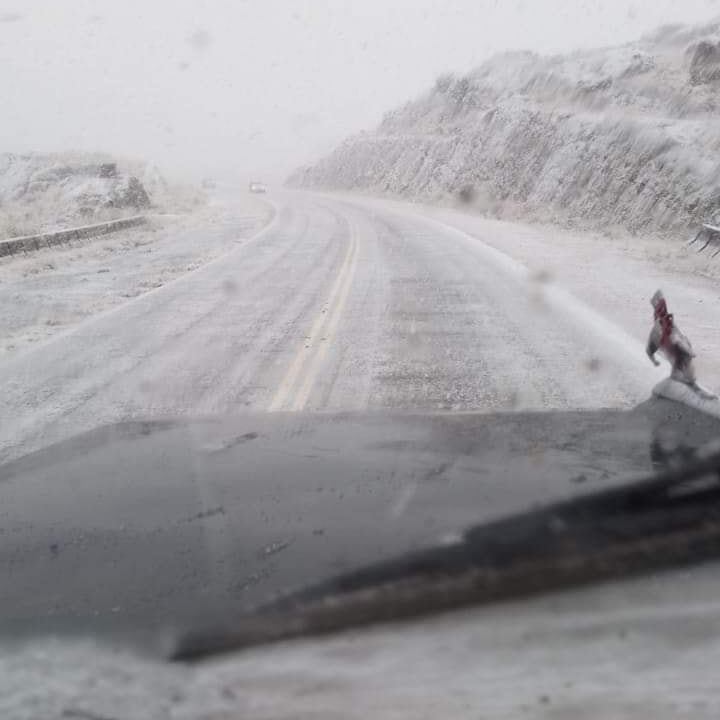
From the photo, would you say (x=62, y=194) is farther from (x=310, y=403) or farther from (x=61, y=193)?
(x=310, y=403)

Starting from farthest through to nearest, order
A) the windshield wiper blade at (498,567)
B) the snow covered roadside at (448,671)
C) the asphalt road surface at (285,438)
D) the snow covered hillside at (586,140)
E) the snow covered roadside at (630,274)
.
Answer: the snow covered hillside at (586,140)
the snow covered roadside at (630,274)
the asphalt road surface at (285,438)
the windshield wiper blade at (498,567)
the snow covered roadside at (448,671)

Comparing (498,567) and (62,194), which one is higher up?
(498,567)

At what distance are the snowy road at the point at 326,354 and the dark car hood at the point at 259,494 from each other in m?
0.61

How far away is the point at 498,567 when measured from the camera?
106 inches

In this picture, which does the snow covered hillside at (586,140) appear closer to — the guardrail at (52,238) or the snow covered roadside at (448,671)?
the guardrail at (52,238)

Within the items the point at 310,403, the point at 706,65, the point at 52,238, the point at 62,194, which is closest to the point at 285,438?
the point at 310,403

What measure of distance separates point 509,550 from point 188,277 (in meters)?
12.2

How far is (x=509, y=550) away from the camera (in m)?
2.83

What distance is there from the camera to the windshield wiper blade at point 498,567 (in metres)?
2.53

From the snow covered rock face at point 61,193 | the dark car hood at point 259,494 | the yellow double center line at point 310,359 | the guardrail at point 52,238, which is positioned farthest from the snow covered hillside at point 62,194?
the dark car hood at point 259,494

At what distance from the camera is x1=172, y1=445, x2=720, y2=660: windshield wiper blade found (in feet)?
8.30

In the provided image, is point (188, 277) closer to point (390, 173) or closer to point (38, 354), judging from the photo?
point (38, 354)

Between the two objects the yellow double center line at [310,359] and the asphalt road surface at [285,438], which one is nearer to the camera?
the asphalt road surface at [285,438]

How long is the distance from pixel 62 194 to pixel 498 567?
3461cm
